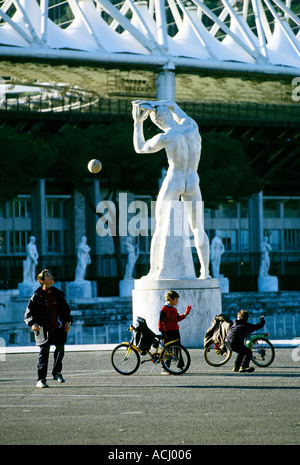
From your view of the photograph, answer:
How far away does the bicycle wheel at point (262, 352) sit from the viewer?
11.8m

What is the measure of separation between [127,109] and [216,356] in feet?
93.8

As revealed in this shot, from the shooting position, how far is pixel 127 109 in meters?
39.9

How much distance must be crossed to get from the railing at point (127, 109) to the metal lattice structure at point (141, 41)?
4340mm

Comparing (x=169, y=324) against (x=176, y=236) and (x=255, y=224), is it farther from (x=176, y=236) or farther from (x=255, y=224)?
(x=255, y=224)

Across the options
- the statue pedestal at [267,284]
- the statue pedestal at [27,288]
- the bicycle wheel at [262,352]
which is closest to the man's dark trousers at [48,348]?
the bicycle wheel at [262,352]

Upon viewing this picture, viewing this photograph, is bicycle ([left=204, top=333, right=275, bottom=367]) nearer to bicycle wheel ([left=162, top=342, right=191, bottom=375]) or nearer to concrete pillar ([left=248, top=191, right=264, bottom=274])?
bicycle wheel ([left=162, top=342, right=191, bottom=375])

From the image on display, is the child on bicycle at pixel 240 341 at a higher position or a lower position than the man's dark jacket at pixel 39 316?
lower

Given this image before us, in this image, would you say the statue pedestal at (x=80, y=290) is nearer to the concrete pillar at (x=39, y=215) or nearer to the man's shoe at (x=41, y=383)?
the concrete pillar at (x=39, y=215)

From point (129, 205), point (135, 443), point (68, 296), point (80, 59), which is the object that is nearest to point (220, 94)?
point (129, 205)

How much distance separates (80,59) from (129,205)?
11.9 meters

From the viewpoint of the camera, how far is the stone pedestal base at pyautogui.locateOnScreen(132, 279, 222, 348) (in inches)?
564

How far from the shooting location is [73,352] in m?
15.3

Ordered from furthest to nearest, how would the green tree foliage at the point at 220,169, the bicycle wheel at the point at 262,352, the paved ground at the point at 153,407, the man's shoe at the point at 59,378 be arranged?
1. the green tree foliage at the point at 220,169
2. the bicycle wheel at the point at 262,352
3. the man's shoe at the point at 59,378
4. the paved ground at the point at 153,407

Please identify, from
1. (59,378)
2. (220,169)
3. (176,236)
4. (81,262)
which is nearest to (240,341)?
(59,378)
